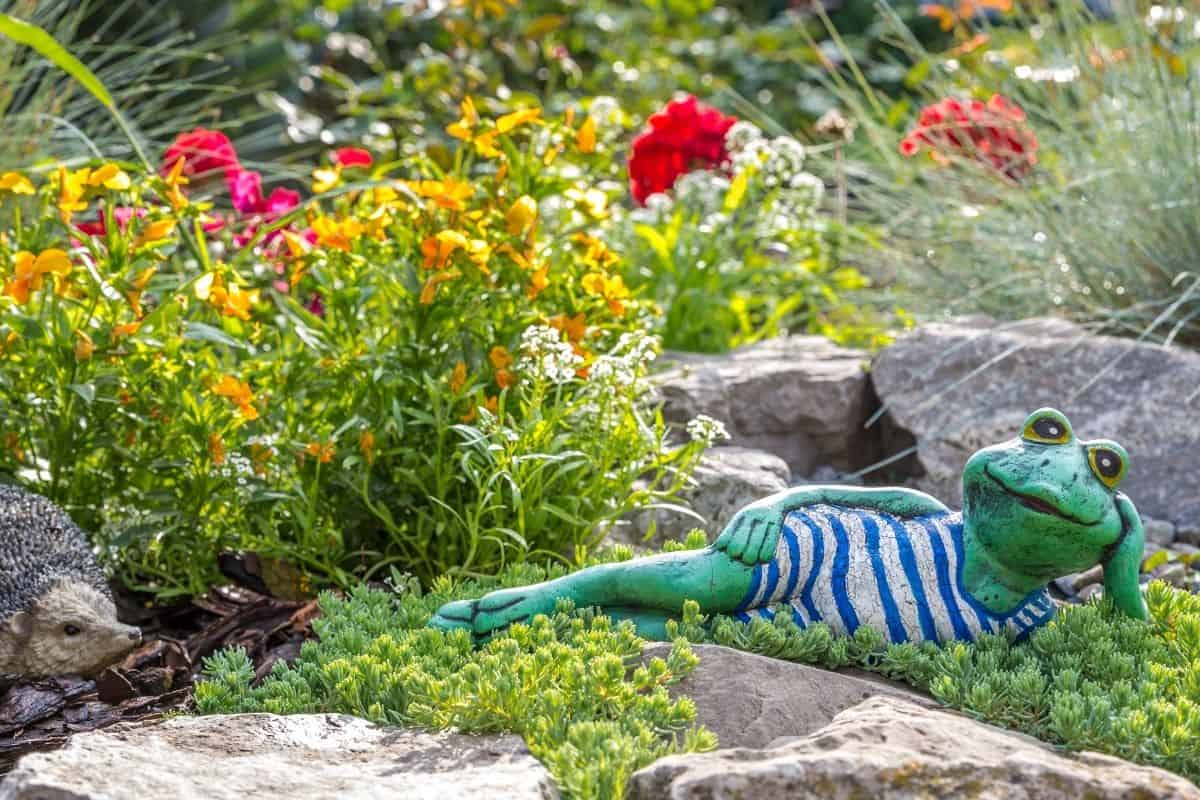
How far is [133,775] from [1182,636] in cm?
181

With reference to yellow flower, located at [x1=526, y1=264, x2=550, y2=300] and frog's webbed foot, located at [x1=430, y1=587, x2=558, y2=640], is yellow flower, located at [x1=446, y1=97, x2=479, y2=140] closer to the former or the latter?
yellow flower, located at [x1=526, y1=264, x2=550, y2=300]

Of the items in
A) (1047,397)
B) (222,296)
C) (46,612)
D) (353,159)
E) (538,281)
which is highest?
(353,159)

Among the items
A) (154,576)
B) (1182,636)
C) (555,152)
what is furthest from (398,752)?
(555,152)

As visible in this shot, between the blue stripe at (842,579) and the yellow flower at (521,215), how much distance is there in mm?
1140

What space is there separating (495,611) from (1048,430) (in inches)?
42.0

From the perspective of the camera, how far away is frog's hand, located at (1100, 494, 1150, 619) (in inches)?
110

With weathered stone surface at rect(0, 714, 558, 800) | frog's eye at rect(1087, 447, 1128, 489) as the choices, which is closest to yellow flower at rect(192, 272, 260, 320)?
weathered stone surface at rect(0, 714, 558, 800)

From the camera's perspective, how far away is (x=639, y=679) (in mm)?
2520

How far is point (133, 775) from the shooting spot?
7.38 ft

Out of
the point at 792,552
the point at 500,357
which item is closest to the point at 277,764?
the point at 792,552

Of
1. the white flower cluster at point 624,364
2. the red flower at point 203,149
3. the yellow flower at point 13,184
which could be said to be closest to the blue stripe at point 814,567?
the white flower cluster at point 624,364

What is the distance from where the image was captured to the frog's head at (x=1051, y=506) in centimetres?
271

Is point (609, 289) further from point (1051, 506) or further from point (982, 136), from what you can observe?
point (982, 136)

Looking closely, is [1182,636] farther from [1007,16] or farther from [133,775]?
[1007,16]
